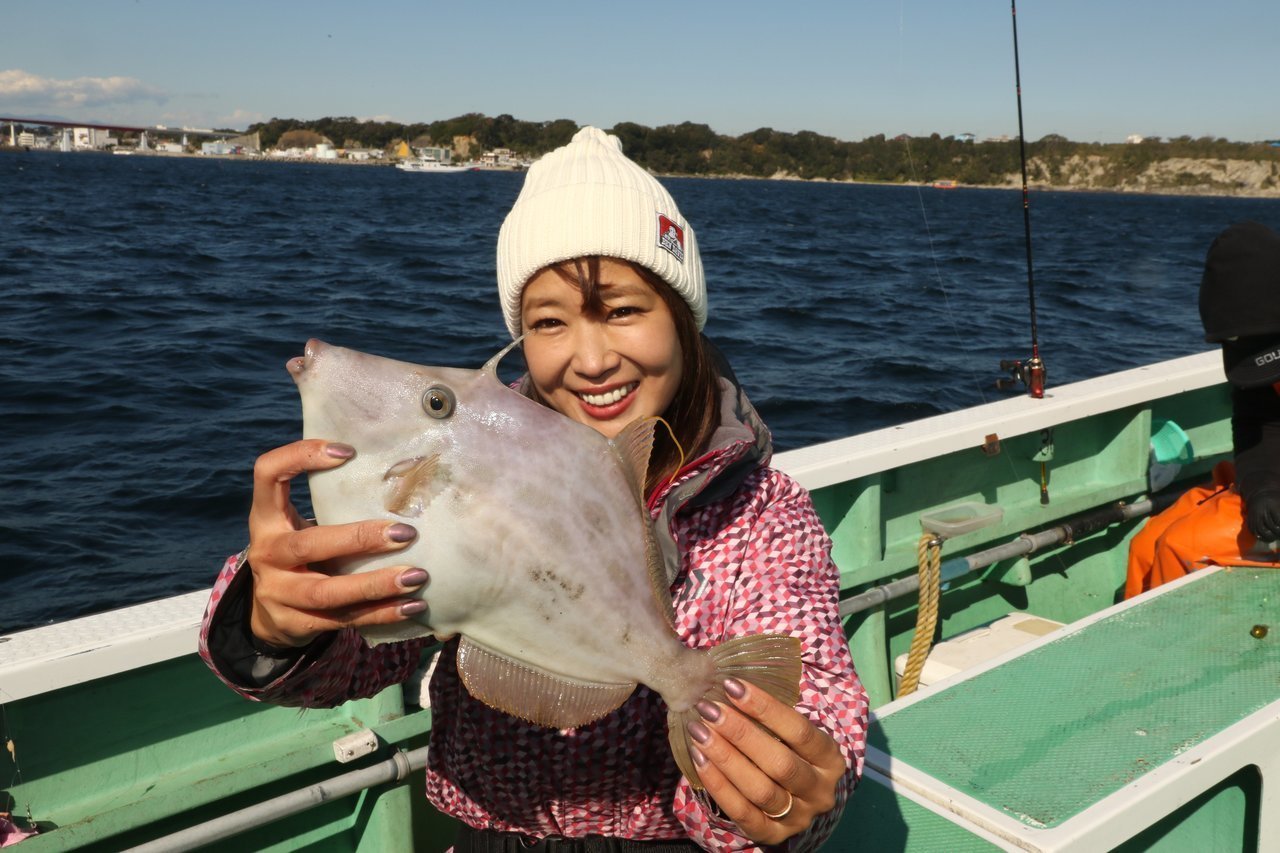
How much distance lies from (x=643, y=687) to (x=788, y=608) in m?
0.30

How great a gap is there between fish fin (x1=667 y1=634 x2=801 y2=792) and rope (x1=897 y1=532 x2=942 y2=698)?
237 centimetres

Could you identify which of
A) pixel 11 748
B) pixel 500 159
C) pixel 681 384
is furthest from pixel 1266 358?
pixel 500 159

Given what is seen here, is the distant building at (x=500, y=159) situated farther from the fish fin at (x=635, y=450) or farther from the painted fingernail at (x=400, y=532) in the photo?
the painted fingernail at (x=400, y=532)

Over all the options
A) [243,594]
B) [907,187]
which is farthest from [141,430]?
[907,187]

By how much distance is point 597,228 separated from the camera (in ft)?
5.98

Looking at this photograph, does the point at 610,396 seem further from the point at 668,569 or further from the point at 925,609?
the point at 925,609

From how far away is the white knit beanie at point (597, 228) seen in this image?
71.7 inches

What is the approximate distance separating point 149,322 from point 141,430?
5.27m

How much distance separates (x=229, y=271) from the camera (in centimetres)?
2038

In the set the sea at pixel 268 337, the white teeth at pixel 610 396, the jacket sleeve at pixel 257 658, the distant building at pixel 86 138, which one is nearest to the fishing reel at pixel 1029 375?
the sea at pixel 268 337

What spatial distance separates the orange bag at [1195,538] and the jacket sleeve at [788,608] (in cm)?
267

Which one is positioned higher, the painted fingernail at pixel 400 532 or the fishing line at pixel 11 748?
the painted fingernail at pixel 400 532

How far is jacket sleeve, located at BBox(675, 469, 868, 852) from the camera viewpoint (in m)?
1.54

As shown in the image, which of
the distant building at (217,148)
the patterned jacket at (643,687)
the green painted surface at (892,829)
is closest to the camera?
the patterned jacket at (643,687)
